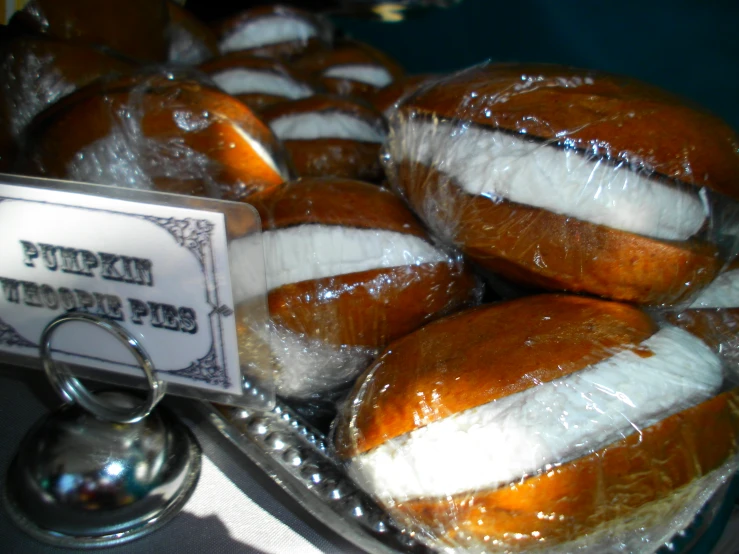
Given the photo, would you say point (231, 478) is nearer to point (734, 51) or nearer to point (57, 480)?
point (57, 480)

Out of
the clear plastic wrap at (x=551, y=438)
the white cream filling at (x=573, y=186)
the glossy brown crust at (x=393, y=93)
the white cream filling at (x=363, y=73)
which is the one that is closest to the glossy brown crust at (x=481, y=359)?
the clear plastic wrap at (x=551, y=438)

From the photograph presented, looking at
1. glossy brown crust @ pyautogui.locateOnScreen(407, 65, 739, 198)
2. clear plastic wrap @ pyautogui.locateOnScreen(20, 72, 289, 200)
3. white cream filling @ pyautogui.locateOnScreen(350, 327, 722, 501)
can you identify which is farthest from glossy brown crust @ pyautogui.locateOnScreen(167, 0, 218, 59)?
white cream filling @ pyautogui.locateOnScreen(350, 327, 722, 501)

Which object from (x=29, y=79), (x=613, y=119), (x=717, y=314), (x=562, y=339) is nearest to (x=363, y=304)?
(x=562, y=339)

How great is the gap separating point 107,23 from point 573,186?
41.4 inches

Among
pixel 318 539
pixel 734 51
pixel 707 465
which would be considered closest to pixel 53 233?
pixel 318 539

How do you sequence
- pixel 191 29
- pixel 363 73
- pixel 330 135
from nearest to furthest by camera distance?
pixel 330 135
pixel 191 29
pixel 363 73

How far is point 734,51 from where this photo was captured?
1.15 m

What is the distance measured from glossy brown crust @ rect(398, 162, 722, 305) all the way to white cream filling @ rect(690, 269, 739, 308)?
0.09m

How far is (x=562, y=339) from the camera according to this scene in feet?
2.04

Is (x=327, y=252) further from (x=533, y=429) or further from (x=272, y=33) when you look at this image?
(x=272, y=33)

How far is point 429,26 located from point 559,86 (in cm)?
124

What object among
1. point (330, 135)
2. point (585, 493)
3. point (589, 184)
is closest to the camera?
point (585, 493)

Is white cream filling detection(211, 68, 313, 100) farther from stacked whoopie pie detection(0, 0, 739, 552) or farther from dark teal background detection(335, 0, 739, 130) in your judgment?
dark teal background detection(335, 0, 739, 130)

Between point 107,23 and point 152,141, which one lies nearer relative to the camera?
point 152,141
